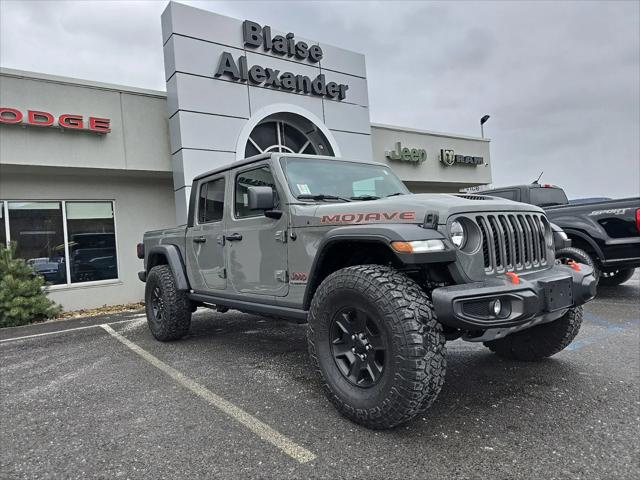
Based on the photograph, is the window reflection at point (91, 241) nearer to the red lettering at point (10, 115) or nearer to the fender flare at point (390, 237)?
the red lettering at point (10, 115)

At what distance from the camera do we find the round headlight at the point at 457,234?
265 cm

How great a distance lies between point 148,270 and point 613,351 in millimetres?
5419

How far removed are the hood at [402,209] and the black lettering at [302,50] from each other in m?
8.49

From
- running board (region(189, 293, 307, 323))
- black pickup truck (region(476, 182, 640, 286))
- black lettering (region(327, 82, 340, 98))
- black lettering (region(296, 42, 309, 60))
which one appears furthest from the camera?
black lettering (region(327, 82, 340, 98))

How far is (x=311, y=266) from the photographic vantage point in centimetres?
319

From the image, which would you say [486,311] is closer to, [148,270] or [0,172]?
[148,270]

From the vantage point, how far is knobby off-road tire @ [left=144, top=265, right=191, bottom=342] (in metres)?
4.95

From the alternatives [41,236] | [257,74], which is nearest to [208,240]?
[41,236]

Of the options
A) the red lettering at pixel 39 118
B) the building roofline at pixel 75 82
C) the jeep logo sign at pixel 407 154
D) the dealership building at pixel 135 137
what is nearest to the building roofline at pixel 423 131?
the jeep logo sign at pixel 407 154

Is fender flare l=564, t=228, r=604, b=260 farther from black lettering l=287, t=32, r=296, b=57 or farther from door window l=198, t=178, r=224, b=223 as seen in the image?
black lettering l=287, t=32, r=296, b=57

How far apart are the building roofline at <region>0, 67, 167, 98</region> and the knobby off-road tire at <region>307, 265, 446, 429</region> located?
7.94 m

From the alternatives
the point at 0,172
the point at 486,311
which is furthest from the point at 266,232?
the point at 0,172

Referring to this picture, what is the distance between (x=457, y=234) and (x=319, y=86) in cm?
911

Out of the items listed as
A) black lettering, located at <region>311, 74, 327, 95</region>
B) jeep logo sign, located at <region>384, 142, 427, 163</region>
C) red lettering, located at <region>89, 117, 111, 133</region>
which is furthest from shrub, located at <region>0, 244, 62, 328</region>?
jeep logo sign, located at <region>384, 142, 427, 163</region>
